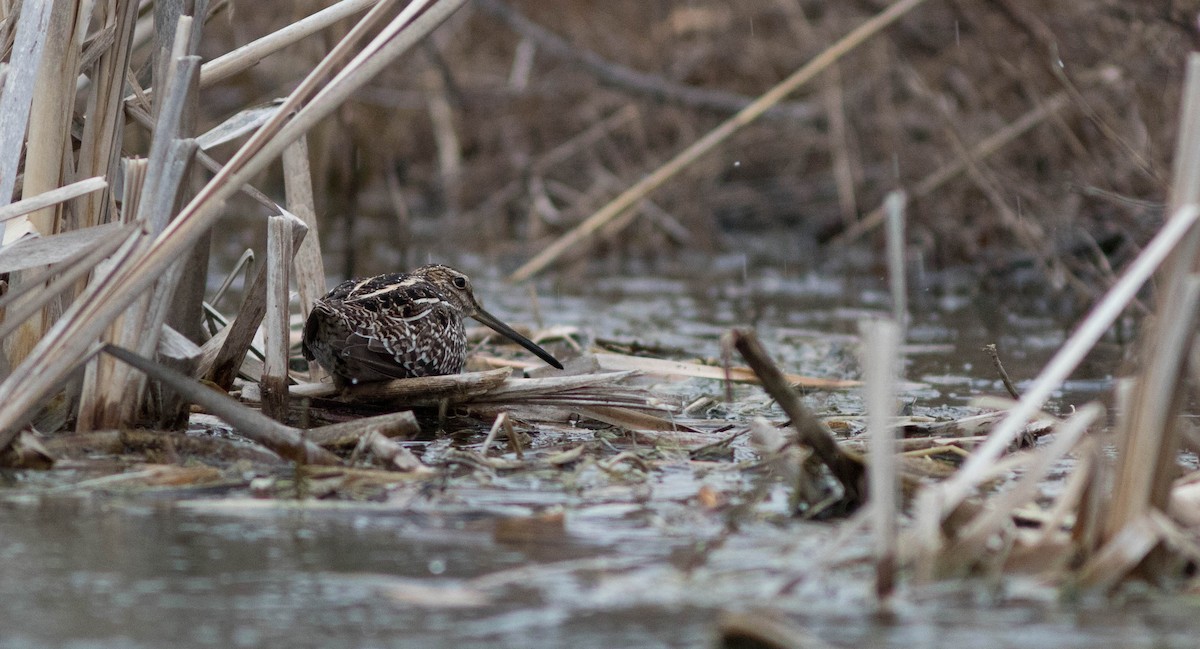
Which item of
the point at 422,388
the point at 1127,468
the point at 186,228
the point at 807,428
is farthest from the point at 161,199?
the point at 1127,468

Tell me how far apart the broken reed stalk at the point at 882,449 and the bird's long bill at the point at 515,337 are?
2534 mm

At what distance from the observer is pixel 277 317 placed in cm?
408

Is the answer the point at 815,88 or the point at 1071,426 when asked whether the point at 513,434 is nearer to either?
the point at 1071,426

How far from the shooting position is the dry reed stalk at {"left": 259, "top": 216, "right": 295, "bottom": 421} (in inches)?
158

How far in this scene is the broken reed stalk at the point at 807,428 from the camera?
306cm

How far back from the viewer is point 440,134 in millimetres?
11570

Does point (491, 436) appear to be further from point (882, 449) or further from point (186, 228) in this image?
point (882, 449)

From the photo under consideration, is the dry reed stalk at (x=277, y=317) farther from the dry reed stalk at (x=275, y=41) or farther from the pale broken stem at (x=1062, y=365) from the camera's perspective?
the pale broken stem at (x=1062, y=365)

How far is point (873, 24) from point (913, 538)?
14.8 feet

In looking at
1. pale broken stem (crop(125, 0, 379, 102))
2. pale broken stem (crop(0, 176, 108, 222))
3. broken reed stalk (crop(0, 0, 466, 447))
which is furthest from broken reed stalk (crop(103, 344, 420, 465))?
pale broken stem (crop(125, 0, 379, 102))

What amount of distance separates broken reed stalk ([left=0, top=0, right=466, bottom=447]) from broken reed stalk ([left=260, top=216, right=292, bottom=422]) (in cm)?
56

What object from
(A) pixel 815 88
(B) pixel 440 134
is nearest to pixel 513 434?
(A) pixel 815 88

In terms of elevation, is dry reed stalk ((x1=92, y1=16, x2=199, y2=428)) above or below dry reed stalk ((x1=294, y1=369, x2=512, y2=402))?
above

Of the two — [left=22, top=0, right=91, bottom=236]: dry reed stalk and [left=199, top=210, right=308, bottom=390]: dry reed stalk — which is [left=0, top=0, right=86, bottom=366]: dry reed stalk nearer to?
[left=22, top=0, right=91, bottom=236]: dry reed stalk
